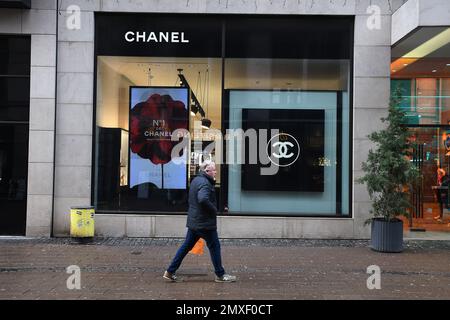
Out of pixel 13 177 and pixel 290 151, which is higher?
pixel 290 151

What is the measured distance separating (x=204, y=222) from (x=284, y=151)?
4998 mm

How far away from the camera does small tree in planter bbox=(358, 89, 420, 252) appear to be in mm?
10445

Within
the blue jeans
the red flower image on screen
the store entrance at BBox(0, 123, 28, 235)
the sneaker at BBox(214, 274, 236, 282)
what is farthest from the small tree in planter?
the store entrance at BBox(0, 123, 28, 235)

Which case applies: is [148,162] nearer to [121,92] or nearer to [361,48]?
[121,92]

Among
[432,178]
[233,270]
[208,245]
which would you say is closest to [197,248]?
[208,245]

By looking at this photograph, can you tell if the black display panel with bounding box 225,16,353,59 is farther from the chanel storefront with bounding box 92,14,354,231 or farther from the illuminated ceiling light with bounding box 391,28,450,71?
the illuminated ceiling light with bounding box 391,28,450,71

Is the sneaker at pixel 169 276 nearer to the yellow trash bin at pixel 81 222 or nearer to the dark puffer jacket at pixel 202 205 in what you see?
the dark puffer jacket at pixel 202 205

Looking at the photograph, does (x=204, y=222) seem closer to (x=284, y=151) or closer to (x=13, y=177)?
(x=284, y=151)

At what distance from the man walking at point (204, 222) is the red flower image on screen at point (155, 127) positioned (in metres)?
4.57

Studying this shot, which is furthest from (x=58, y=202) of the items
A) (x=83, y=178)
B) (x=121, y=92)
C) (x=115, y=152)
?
(x=121, y=92)

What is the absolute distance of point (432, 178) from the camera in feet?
47.6

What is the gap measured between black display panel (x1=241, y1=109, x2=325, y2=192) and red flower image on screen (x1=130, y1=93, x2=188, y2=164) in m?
1.66

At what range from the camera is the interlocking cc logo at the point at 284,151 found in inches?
482

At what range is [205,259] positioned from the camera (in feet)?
31.5
